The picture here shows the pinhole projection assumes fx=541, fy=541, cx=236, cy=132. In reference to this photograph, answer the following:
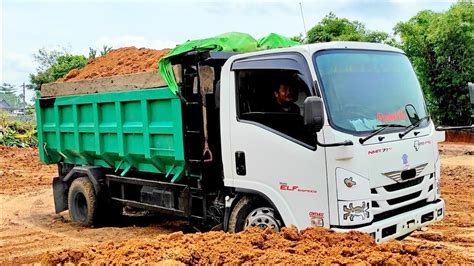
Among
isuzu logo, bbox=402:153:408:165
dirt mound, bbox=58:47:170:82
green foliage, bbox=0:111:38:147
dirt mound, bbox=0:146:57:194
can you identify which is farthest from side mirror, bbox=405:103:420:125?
green foliage, bbox=0:111:38:147

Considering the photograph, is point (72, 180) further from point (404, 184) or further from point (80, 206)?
point (404, 184)

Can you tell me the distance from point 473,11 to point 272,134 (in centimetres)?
1678

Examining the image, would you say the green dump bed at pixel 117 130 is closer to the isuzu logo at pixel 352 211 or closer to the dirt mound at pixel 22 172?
the isuzu logo at pixel 352 211

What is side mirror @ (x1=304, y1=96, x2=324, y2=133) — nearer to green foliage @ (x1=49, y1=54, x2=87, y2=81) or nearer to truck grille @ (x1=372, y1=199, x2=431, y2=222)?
truck grille @ (x1=372, y1=199, x2=431, y2=222)

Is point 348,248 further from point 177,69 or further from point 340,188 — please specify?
point 177,69

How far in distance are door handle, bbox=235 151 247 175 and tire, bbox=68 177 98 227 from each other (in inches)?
140

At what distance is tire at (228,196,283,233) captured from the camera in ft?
18.9

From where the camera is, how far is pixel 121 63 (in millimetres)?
9039

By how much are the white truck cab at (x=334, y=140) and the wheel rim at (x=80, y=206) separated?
3.79 m

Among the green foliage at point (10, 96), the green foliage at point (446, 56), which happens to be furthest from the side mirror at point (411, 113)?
the green foliage at point (10, 96)

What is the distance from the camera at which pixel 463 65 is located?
1916cm

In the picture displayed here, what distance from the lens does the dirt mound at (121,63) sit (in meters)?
8.31

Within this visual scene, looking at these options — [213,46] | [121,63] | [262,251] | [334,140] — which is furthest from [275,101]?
[121,63]

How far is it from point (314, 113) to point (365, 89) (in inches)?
36.8
